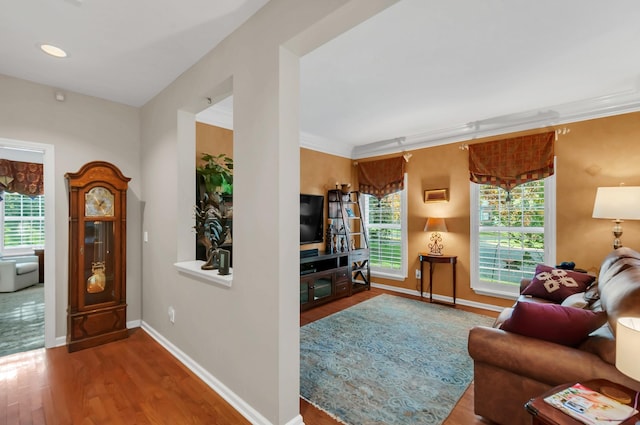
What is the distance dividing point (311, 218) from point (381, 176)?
161 cm

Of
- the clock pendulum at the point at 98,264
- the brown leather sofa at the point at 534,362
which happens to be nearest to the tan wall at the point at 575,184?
the brown leather sofa at the point at 534,362

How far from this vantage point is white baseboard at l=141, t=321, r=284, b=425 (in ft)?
6.05

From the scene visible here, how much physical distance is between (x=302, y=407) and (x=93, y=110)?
370 centimetres

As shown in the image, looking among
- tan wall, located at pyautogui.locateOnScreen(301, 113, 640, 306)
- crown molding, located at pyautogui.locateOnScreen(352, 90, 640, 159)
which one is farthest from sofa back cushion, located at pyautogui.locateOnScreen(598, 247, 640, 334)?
crown molding, located at pyautogui.locateOnScreen(352, 90, 640, 159)

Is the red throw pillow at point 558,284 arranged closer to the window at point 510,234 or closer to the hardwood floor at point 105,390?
the window at point 510,234

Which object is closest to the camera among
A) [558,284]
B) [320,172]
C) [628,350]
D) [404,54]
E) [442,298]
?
[628,350]

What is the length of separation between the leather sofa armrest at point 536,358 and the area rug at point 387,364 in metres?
0.61

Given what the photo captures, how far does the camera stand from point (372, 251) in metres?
5.63

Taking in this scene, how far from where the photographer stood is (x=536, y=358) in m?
1.60

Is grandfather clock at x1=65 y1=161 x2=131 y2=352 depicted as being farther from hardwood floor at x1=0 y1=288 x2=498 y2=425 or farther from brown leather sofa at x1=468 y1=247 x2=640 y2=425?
brown leather sofa at x1=468 y1=247 x2=640 y2=425

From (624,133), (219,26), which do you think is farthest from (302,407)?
(624,133)

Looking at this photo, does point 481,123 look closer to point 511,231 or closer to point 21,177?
point 511,231

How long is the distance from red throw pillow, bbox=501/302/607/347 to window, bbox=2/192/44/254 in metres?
8.71

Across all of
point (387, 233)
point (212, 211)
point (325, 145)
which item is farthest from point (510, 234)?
point (212, 211)
